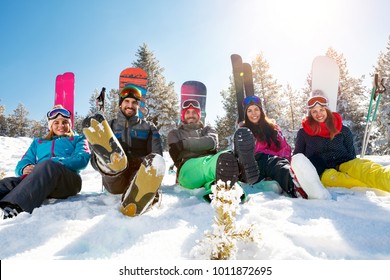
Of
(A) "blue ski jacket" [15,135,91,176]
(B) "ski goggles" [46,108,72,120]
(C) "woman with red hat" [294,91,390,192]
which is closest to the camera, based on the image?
(A) "blue ski jacket" [15,135,91,176]

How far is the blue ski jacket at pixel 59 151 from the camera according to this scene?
10.3ft

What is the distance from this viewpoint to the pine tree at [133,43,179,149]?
19.3 meters

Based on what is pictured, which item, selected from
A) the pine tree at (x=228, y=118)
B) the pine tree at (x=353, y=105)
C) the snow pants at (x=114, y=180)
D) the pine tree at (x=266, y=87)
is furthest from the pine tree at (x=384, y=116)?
the snow pants at (x=114, y=180)

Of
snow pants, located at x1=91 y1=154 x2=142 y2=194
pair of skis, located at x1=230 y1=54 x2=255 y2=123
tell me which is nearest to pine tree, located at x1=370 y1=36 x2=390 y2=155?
pair of skis, located at x1=230 y1=54 x2=255 y2=123

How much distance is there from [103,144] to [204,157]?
111 cm

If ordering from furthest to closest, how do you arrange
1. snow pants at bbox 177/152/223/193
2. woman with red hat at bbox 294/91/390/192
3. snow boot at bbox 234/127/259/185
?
woman with red hat at bbox 294/91/390/192 < snow pants at bbox 177/152/223/193 < snow boot at bbox 234/127/259/185

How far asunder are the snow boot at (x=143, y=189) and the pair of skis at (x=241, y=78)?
4.72 m

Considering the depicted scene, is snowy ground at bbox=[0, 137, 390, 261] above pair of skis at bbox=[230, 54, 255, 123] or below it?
below

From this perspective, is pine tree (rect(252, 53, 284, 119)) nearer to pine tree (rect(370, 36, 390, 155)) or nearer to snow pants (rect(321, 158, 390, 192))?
pine tree (rect(370, 36, 390, 155))

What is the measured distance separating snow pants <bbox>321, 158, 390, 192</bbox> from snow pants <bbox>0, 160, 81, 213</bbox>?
3135 mm

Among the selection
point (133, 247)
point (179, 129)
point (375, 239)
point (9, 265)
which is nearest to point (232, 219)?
point (133, 247)

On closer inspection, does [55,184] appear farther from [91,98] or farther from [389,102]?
[91,98]

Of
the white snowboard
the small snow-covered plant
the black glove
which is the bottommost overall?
the small snow-covered plant

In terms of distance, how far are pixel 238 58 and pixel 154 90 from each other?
507 inches
